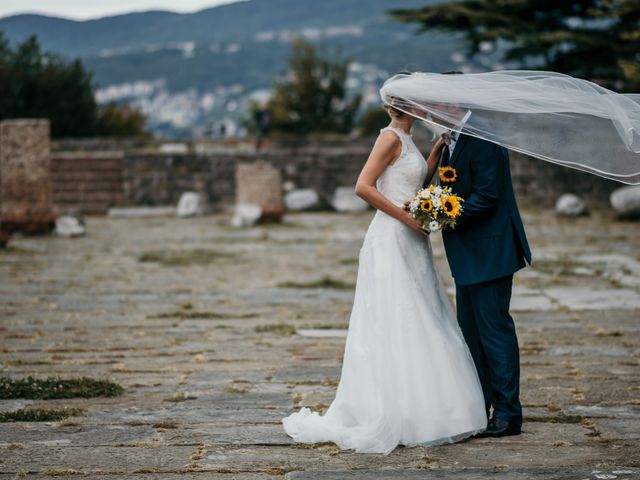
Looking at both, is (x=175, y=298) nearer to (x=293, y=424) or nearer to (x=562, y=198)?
(x=293, y=424)

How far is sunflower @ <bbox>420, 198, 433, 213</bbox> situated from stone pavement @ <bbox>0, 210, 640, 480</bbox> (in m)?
1.10

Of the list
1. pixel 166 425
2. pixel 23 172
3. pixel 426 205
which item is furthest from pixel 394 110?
pixel 23 172

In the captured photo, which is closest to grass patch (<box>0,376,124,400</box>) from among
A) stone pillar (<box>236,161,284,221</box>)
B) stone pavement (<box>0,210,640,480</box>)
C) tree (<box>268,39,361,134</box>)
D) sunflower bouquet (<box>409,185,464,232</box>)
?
stone pavement (<box>0,210,640,480</box>)

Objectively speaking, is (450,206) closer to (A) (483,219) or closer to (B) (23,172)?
(A) (483,219)

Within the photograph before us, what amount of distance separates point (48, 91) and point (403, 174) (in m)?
30.2

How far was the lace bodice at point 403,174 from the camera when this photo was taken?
205 inches

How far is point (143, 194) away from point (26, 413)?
18509mm

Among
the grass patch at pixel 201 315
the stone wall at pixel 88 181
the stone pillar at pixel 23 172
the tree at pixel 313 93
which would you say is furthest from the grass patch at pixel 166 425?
the tree at pixel 313 93

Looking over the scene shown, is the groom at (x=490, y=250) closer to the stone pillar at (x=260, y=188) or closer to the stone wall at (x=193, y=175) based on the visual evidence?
the stone pillar at (x=260, y=188)

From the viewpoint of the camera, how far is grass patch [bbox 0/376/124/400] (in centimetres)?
586

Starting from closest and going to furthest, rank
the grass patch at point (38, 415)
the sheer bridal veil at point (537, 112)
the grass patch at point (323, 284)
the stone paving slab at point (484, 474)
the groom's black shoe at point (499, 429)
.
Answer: the stone paving slab at point (484, 474) < the groom's black shoe at point (499, 429) < the sheer bridal veil at point (537, 112) < the grass patch at point (38, 415) < the grass patch at point (323, 284)

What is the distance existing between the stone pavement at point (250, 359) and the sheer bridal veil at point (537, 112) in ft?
4.42

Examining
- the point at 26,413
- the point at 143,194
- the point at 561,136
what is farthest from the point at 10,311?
the point at 143,194

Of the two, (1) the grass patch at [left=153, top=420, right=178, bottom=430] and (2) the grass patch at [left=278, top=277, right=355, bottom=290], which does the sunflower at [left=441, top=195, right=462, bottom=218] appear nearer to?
(1) the grass patch at [left=153, top=420, right=178, bottom=430]
